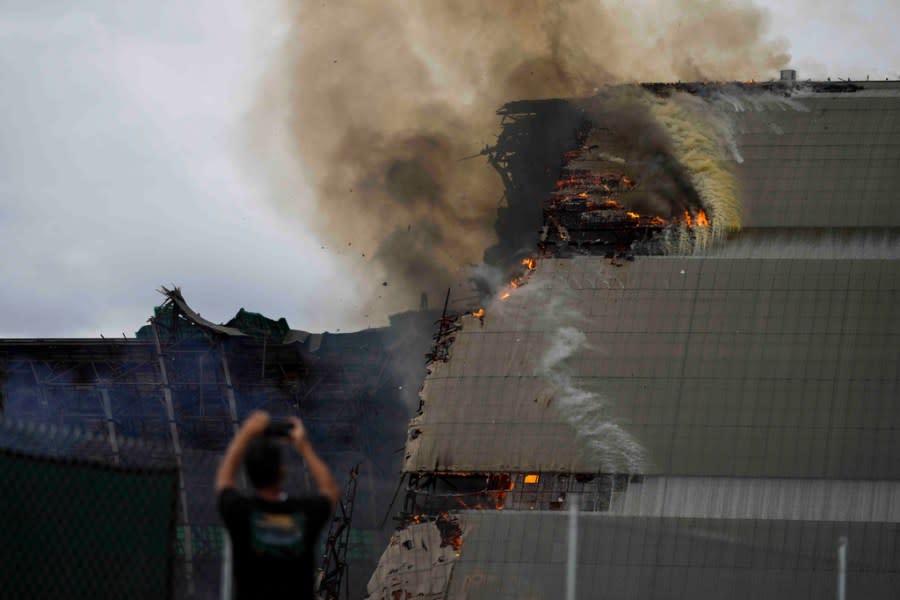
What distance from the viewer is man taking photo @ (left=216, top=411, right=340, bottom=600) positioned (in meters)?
12.6

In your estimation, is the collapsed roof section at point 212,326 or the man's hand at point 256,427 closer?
the man's hand at point 256,427

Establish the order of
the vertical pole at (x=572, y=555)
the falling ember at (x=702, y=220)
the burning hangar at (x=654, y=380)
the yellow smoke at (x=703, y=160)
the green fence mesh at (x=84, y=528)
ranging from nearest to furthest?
the green fence mesh at (x=84, y=528) → the vertical pole at (x=572, y=555) → the burning hangar at (x=654, y=380) → the yellow smoke at (x=703, y=160) → the falling ember at (x=702, y=220)

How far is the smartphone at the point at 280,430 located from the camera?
1262 cm

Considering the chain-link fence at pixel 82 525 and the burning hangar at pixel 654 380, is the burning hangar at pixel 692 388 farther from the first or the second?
the chain-link fence at pixel 82 525

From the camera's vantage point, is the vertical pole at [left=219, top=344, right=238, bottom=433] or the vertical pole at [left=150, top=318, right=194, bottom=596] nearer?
the vertical pole at [left=150, top=318, right=194, bottom=596]

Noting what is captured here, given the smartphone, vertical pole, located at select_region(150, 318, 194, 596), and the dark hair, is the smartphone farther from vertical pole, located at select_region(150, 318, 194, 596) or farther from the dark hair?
vertical pole, located at select_region(150, 318, 194, 596)

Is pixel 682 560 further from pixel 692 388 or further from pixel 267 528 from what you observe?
pixel 267 528

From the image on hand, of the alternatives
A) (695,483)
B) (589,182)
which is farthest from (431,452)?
(589,182)

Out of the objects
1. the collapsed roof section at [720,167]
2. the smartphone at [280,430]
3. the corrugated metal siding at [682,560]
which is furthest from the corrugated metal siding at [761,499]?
the smartphone at [280,430]

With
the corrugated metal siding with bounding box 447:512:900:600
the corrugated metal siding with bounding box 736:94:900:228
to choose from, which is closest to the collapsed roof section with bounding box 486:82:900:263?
the corrugated metal siding with bounding box 736:94:900:228

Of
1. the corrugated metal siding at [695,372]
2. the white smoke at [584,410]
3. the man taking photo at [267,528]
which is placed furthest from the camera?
the white smoke at [584,410]

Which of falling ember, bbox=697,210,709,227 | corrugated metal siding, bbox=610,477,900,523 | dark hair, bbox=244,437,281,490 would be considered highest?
falling ember, bbox=697,210,709,227

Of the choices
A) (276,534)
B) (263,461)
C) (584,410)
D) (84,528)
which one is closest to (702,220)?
(584,410)

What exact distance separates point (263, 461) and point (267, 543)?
2.45 ft
